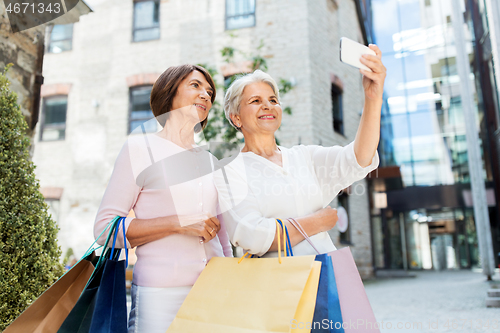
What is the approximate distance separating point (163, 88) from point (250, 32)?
904cm

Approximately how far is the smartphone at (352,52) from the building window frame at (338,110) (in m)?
10.4

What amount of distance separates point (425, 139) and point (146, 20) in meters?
11.9

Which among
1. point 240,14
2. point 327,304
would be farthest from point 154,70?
point 327,304

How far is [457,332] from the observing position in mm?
4641

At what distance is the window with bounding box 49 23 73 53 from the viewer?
11469 mm

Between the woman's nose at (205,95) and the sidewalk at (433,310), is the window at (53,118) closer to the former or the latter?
the sidewalk at (433,310)

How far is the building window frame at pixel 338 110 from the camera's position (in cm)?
1154

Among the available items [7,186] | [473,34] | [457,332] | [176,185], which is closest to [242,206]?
[176,185]

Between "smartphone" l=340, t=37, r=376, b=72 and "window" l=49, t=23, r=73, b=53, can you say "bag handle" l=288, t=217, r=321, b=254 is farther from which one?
"window" l=49, t=23, r=73, b=53

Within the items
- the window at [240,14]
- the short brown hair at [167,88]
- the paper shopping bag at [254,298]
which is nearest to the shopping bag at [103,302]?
the paper shopping bag at [254,298]

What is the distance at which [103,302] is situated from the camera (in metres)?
1.42

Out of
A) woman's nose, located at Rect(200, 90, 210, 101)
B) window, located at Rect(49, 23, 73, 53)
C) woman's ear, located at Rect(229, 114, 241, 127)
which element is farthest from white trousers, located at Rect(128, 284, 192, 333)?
window, located at Rect(49, 23, 73, 53)

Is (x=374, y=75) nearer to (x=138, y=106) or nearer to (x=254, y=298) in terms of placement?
(x=254, y=298)

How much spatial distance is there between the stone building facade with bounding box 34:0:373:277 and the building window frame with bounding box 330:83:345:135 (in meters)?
0.07
